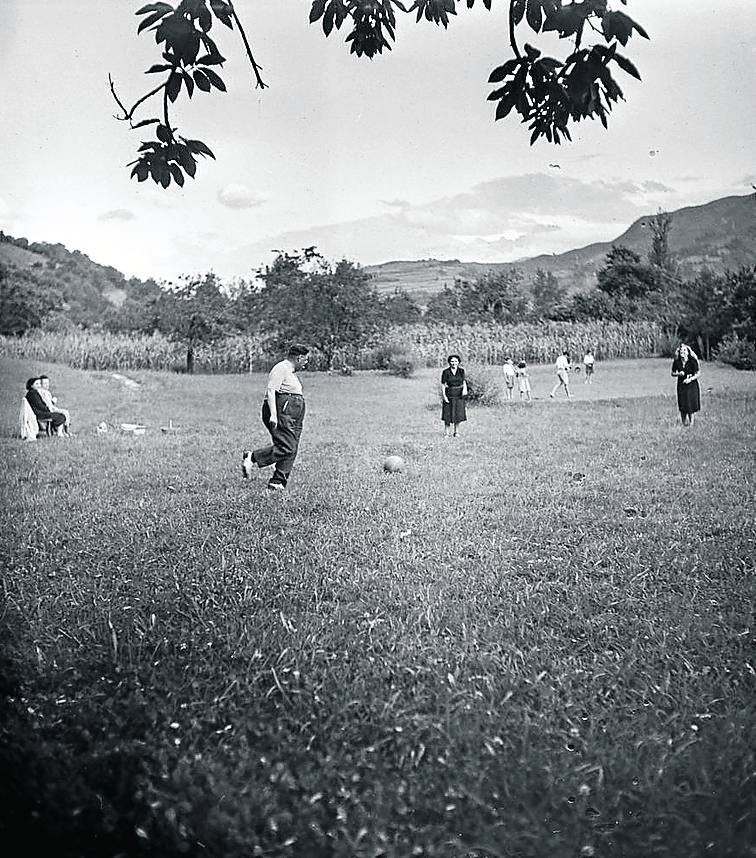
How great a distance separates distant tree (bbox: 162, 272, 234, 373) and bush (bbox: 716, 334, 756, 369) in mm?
2118

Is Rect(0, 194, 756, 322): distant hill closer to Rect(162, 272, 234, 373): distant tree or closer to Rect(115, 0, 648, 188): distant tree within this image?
Rect(162, 272, 234, 373): distant tree

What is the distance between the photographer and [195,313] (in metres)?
3.40

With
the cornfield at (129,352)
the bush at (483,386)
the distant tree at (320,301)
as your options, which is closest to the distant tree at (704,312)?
the bush at (483,386)

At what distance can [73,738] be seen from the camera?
7.16 feet

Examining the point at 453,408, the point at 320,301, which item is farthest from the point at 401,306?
the point at 453,408

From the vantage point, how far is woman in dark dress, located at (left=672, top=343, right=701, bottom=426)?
10.7 ft

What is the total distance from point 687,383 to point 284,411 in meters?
1.71

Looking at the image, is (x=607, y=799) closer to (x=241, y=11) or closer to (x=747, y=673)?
(x=747, y=673)

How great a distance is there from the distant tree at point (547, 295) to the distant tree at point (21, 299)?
2065 mm

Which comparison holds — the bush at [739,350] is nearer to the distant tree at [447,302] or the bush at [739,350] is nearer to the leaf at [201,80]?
the distant tree at [447,302]

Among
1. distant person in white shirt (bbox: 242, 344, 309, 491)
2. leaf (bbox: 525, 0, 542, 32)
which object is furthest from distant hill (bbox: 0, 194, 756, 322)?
leaf (bbox: 525, 0, 542, 32)

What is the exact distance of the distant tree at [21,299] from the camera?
3.25m

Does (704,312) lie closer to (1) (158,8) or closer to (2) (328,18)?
(2) (328,18)

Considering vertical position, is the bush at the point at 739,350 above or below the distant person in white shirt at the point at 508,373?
above
